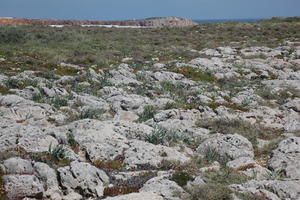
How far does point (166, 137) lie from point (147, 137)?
682 millimetres

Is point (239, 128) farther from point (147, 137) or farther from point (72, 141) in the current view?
point (72, 141)

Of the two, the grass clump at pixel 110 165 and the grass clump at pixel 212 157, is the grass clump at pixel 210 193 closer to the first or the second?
the grass clump at pixel 110 165

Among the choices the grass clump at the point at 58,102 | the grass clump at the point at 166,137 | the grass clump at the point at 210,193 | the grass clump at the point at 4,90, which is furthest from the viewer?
the grass clump at the point at 4,90

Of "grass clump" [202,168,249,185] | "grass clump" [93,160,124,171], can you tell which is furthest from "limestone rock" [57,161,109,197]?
"grass clump" [202,168,249,185]

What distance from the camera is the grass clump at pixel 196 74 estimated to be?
1057 inches

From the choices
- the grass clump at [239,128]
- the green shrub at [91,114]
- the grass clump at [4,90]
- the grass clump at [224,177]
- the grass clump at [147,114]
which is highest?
the grass clump at [4,90]

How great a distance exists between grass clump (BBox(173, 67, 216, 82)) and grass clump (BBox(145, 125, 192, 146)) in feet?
43.0

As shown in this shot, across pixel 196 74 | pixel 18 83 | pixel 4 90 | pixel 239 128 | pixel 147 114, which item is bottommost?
pixel 239 128

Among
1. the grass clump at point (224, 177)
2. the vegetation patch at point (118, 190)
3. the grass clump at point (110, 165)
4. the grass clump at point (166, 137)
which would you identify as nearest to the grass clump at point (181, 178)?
the grass clump at point (224, 177)

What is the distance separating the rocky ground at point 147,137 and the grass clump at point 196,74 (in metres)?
0.25

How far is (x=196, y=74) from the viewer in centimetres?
2756

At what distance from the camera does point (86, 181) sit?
30.7 feet

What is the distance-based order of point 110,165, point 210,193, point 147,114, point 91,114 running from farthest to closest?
point 147,114, point 91,114, point 110,165, point 210,193

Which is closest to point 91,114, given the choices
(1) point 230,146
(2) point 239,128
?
(1) point 230,146
